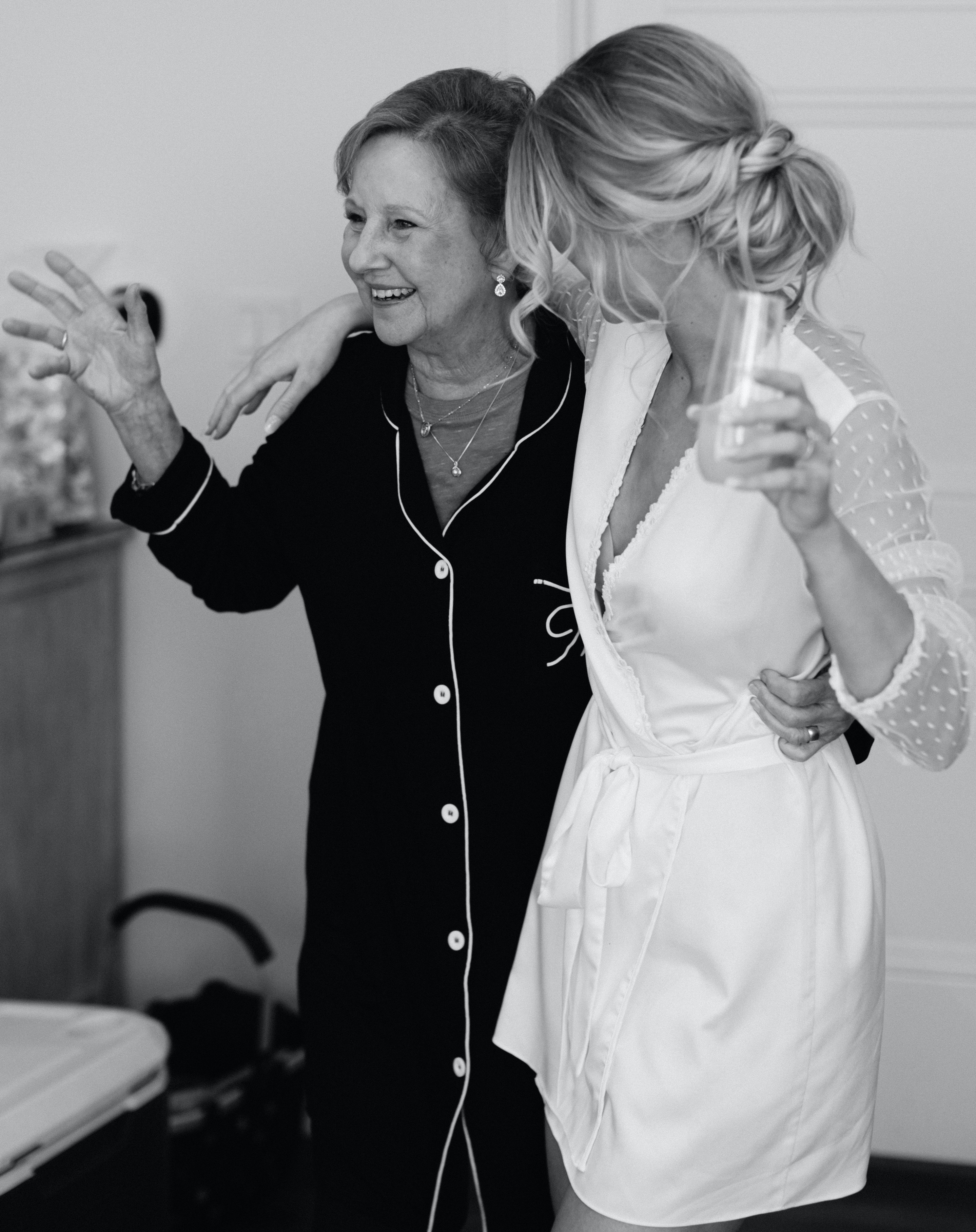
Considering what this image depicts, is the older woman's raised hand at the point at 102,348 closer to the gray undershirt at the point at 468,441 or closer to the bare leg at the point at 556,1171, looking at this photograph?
the gray undershirt at the point at 468,441

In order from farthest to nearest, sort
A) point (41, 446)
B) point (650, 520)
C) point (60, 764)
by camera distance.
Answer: point (60, 764) < point (41, 446) < point (650, 520)

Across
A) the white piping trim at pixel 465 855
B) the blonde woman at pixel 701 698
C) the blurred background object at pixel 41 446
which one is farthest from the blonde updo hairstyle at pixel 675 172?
the blurred background object at pixel 41 446

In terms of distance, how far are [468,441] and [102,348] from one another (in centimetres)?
42

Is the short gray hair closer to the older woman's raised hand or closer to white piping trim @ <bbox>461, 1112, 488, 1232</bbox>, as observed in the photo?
the older woman's raised hand

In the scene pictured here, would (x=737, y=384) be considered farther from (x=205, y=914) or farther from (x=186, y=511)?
(x=205, y=914)

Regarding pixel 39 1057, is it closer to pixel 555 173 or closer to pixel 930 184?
pixel 555 173

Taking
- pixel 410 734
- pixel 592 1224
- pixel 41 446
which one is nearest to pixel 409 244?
pixel 410 734

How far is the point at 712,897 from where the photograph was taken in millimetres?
1342

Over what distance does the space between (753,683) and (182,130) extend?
1643mm

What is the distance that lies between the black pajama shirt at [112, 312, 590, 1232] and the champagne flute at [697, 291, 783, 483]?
0.61 metres

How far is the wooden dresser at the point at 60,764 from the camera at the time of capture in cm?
246

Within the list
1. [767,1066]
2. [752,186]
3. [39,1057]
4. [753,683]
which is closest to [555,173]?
[752,186]

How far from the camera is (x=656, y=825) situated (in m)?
1.38

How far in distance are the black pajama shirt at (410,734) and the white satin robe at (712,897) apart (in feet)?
0.63
